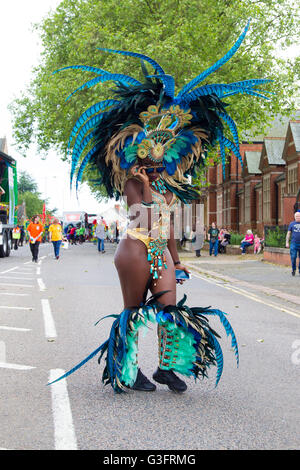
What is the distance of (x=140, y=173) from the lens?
4629mm

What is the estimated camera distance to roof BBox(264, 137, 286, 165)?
1564 inches

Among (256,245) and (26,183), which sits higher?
(26,183)

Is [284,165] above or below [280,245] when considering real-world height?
above

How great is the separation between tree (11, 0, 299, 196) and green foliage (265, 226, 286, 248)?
738 cm

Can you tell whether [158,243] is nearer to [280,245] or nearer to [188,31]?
[280,245]

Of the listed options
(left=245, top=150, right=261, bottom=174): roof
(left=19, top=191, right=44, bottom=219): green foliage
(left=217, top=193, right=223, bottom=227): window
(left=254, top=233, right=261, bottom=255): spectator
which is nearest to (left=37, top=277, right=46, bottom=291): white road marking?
(left=254, top=233, right=261, bottom=255): spectator

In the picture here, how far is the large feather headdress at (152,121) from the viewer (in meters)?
4.64

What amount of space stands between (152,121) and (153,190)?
0.55m

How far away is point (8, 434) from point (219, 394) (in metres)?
1.73

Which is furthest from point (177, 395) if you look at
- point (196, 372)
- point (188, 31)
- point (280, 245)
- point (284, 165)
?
point (284, 165)

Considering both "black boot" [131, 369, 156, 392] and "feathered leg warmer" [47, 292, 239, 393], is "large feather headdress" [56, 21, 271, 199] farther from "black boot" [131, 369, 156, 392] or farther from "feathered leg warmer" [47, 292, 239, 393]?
"black boot" [131, 369, 156, 392]

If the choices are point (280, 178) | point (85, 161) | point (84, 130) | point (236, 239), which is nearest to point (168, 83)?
point (84, 130)

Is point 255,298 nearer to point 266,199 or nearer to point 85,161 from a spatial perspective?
point 85,161

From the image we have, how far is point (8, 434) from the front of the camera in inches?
145
